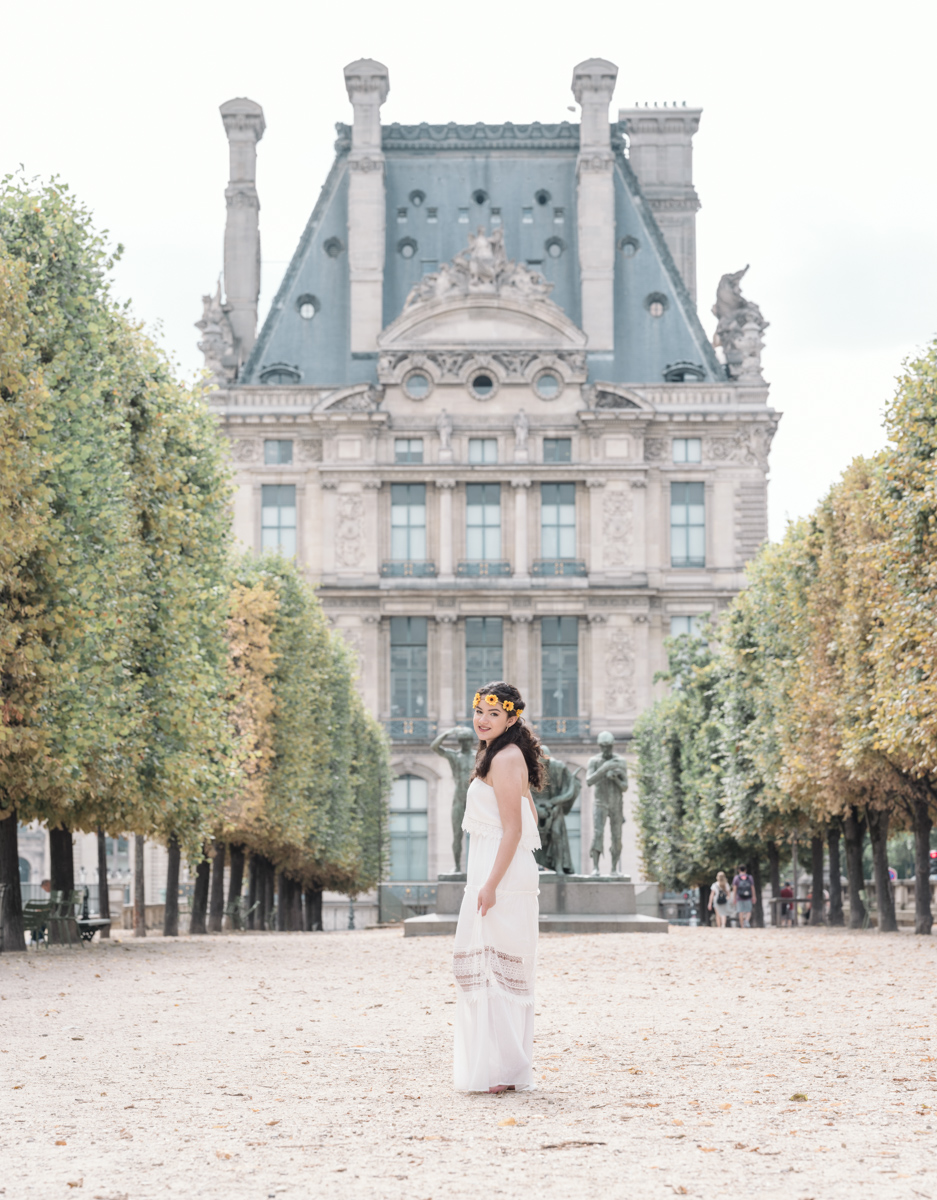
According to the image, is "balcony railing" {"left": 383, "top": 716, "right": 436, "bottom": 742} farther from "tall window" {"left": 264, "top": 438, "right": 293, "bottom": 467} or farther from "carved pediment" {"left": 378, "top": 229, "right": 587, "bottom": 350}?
"carved pediment" {"left": 378, "top": 229, "right": 587, "bottom": 350}

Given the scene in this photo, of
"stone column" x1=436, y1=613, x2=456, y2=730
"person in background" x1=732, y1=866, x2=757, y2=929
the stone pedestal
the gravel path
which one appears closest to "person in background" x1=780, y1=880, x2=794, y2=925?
"person in background" x1=732, y1=866, x2=757, y2=929

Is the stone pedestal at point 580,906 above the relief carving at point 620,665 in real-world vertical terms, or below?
below

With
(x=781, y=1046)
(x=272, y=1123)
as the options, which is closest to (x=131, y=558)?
(x=781, y=1046)

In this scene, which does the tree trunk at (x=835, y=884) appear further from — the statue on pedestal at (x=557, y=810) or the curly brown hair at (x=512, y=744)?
the curly brown hair at (x=512, y=744)

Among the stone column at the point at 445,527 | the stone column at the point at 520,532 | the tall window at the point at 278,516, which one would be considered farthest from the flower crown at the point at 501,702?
the tall window at the point at 278,516

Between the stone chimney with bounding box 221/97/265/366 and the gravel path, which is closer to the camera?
the gravel path

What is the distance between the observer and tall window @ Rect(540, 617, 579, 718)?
230 feet

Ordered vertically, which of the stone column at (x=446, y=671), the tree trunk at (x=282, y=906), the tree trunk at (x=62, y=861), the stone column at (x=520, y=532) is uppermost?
the stone column at (x=520, y=532)

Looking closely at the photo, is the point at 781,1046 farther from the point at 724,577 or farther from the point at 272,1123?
the point at 724,577

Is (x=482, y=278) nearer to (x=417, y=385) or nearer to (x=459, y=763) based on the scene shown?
A: (x=417, y=385)

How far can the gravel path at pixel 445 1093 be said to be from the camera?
7027 millimetres

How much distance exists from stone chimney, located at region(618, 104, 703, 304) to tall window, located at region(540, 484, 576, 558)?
1562 cm

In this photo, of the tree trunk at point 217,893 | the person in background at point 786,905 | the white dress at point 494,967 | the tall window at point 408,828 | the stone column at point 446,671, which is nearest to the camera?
the white dress at point 494,967

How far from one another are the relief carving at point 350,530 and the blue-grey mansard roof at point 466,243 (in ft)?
17.3
